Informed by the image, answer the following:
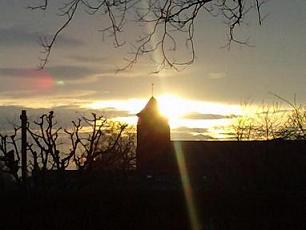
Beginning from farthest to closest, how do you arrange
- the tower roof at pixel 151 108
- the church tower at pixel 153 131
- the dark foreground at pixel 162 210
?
the tower roof at pixel 151 108, the church tower at pixel 153 131, the dark foreground at pixel 162 210

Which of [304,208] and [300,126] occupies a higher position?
[300,126]

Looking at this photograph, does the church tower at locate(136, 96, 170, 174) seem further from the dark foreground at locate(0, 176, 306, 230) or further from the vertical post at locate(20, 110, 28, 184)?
the dark foreground at locate(0, 176, 306, 230)

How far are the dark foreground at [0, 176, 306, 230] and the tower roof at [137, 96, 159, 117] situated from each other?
5532 centimetres

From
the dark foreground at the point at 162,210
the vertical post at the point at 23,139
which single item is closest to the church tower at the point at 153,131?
the vertical post at the point at 23,139

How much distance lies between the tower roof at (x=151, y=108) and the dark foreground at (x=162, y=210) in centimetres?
5532

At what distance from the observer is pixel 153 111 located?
2501 inches

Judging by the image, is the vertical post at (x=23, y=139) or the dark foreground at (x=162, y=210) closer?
the dark foreground at (x=162, y=210)

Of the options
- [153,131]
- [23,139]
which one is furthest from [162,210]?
[153,131]

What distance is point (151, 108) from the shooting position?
6366cm

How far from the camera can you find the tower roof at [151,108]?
63.3 meters

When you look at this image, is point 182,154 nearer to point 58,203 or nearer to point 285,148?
point 285,148

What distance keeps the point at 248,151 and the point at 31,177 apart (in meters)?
8.02

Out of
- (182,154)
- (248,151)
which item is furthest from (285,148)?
(182,154)

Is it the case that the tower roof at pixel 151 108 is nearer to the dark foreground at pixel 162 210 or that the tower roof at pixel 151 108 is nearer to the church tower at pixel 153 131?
the church tower at pixel 153 131
